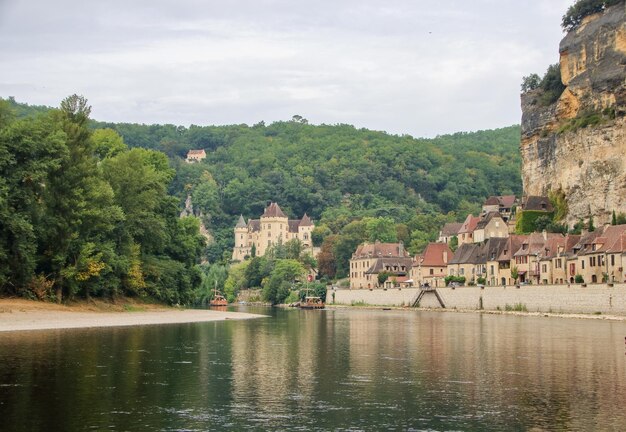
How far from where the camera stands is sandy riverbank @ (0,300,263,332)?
51.9 metres

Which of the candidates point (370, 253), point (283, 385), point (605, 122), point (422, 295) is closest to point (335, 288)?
point (370, 253)

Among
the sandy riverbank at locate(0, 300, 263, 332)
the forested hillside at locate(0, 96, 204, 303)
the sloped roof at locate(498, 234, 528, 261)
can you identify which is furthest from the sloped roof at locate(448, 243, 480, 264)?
the sandy riverbank at locate(0, 300, 263, 332)

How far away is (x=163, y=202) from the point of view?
260 feet

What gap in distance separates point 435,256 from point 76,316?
75002 mm

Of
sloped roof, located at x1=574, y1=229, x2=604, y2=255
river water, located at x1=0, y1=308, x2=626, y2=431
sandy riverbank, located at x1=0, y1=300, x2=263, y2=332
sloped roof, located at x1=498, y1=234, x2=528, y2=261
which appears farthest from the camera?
sloped roof, located at x1=498, y1=234, x2=528, y2=261

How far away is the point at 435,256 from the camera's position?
12569cm

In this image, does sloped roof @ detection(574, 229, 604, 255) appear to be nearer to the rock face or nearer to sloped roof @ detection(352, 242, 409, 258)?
the rock face

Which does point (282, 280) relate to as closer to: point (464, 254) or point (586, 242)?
point (464, 254)

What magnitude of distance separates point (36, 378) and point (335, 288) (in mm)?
114357

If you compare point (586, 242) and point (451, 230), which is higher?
point (451, 230)

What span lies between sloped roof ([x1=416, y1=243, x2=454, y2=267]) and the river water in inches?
3057

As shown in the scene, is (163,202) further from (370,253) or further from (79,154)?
(370,253)

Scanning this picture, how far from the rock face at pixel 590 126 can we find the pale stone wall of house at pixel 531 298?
1795 centimetres

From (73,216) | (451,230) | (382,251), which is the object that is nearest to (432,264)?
(382,251)
